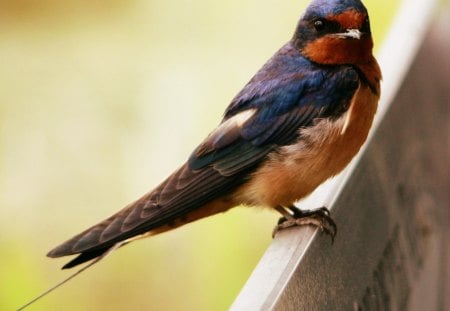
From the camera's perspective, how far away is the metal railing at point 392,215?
2037 millimetres

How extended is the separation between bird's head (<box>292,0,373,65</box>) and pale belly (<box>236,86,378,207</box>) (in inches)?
3.8

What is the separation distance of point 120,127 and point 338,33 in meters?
1.33

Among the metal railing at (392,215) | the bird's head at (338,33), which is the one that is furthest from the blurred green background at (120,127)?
the bird's head at (338,33)

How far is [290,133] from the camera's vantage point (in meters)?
2.57

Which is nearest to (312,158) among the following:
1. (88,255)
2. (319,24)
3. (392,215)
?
(392,215)

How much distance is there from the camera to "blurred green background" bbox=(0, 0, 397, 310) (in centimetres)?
332

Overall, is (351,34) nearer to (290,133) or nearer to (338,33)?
(338,33)

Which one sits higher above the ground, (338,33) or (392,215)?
(338,33)

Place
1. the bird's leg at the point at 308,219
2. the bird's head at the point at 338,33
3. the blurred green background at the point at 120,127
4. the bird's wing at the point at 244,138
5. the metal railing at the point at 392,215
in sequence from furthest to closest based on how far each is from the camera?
the blurred green background at the point at 120,127
the bird's head at the point at 338,33
the bird's wing at the point at 244,138
the bird's leg at the point at 308,219
the metal railing at the point at 392,215

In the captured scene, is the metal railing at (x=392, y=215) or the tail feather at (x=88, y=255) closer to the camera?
the metal railing at (x=392, y=215)

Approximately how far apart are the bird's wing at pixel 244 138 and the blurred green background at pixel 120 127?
30.7 inches

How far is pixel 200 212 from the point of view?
250cm

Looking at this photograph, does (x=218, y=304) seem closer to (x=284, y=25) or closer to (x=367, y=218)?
(x=367, y=218)

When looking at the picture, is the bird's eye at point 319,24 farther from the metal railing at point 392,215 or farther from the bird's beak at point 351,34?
the metal railing at point 392,215
